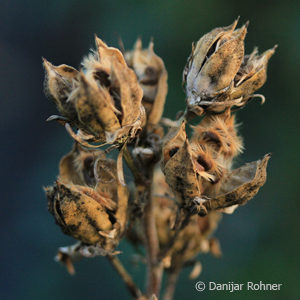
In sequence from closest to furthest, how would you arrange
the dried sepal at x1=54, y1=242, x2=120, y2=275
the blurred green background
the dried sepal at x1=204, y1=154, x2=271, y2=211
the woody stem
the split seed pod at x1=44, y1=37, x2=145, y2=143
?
1. the split seed pod at x1=44, y1=37, x2=145, y2=143
2. the dried sepal at x1=204, y1=154, x2=271, y2=211
3. the dried sepal at x1=54, y1=242, x2=120, y2=275
4. the woody stem
5. the blurred green background

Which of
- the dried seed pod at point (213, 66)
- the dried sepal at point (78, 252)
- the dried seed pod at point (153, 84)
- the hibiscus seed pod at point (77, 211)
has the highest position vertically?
the dried seed pod at point (153, 84)

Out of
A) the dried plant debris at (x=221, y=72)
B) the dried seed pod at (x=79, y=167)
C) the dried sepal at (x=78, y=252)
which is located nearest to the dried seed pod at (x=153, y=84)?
the dried plant debris at (x=221, y=72)

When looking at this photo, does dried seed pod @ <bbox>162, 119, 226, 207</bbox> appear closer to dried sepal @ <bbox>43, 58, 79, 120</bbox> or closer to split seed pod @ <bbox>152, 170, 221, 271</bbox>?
dried sepal @ <bbox>43, 58, 79, 120</bbox>

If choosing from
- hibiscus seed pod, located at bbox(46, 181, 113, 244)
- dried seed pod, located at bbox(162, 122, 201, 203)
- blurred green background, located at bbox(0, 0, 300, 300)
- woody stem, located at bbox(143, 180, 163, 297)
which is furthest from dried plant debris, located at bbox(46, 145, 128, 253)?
blurred green background, located at bbox(0, 0, 300, 300)

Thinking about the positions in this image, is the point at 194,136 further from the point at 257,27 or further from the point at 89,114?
the point at 257,27

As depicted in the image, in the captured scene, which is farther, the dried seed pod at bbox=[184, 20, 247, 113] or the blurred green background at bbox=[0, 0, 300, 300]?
the blurred green background at bbox=[0, 0, 300, 300]

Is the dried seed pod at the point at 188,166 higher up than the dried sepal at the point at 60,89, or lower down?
lower down

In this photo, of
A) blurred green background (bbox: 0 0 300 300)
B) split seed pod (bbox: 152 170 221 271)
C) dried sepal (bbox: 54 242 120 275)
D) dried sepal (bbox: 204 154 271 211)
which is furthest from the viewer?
blurred green background (bbox: 0 0 300 300)

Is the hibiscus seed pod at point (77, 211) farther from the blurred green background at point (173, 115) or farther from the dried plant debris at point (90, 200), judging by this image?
the blurred green background at point (173, 115)
